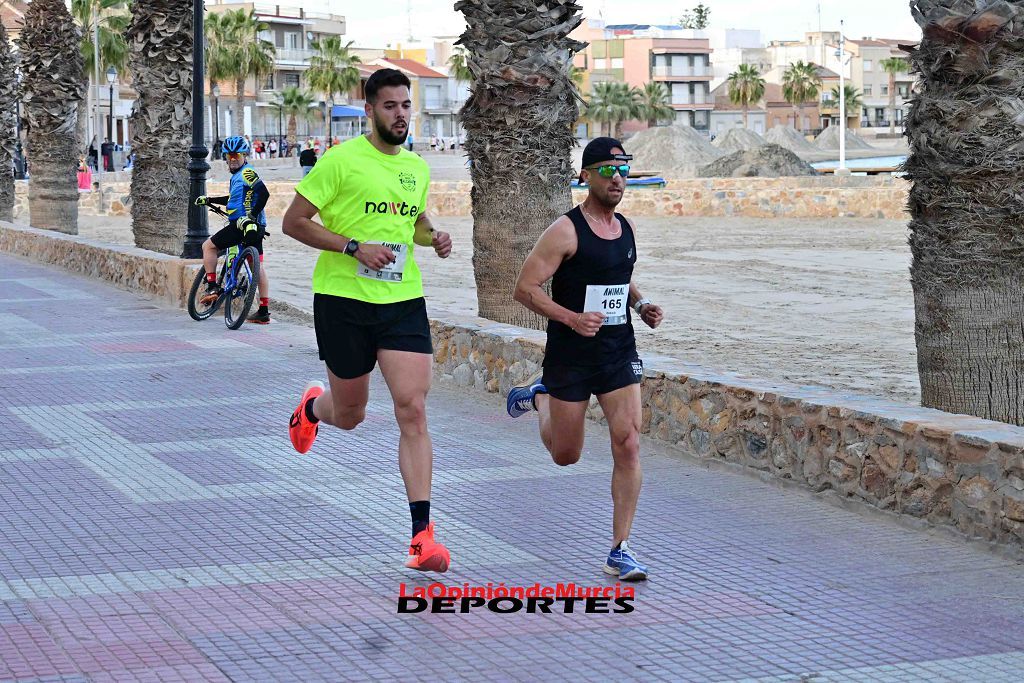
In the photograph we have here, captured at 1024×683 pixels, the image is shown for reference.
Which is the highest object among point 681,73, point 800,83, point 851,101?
point 681,73

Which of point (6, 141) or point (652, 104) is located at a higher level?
point (652, 104)

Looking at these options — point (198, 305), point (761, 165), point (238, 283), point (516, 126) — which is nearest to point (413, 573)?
point (516, 126)

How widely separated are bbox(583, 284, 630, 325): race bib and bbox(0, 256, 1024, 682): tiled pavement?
974mm

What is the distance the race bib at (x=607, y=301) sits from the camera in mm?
5941

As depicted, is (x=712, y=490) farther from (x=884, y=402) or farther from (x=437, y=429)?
(x=437, y=429)

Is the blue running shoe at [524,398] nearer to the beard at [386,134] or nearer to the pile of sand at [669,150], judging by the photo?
the beard at [386,134]

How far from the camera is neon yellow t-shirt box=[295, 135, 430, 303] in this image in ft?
19.9

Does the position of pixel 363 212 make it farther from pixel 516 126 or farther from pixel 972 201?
pixel 516 126

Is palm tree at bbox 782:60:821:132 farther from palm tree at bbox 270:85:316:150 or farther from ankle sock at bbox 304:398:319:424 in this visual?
ankle sock at bbox 304:398:319:424

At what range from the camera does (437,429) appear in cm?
930

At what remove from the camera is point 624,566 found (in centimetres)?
581

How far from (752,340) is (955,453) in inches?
318

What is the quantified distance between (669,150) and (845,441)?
190 feet
